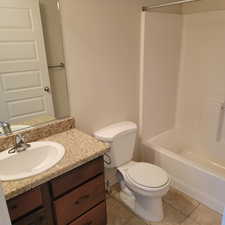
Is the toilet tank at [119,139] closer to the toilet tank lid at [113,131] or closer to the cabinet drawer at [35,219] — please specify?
the toilet tank lid at [113,131]

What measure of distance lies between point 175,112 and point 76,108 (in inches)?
61.7

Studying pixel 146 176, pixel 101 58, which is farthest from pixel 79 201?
pixel 101 58

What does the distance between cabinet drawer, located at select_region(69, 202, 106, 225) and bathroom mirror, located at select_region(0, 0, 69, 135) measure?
761 mm

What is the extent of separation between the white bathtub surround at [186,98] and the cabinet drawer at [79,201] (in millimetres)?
1013

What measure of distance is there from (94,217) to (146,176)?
552 millimetres

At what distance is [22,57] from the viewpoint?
138cm

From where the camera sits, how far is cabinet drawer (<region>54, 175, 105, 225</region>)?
1.28 m

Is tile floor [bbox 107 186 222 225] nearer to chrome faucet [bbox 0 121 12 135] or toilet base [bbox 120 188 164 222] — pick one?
toilet base [bbox 120 188 164 222]

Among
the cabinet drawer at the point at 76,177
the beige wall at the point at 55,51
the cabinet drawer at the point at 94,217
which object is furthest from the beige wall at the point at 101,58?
the cabinet drawer at the point at 94,217

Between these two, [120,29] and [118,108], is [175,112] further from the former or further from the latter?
[120,29]

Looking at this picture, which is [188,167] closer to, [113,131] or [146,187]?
[146,187]

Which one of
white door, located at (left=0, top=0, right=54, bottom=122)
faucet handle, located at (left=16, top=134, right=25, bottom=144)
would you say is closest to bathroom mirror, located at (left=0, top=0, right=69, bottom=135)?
white door, located at (left=0, top=0, right=54, bottom=122)

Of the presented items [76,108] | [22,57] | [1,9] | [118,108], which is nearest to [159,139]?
[118,108]

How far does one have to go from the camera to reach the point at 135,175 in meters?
1.80
